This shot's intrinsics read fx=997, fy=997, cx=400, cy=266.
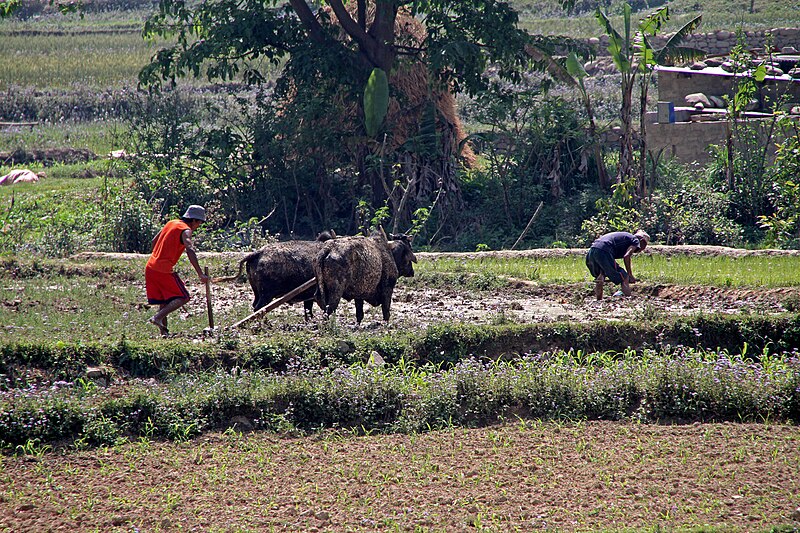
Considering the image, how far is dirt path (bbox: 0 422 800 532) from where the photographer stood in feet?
21.0

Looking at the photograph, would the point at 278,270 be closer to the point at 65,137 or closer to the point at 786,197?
the point at 786,197

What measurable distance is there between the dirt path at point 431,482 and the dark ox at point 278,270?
3438mm

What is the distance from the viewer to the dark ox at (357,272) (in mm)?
11023

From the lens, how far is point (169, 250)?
10477 mm

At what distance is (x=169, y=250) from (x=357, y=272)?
6.98 feet

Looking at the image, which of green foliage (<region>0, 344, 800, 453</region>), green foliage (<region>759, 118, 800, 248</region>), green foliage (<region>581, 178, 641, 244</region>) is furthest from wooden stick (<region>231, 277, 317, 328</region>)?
green foliage (<region>759, 118, 800, 248</region>)

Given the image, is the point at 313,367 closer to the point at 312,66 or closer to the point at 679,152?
the point at 312,66

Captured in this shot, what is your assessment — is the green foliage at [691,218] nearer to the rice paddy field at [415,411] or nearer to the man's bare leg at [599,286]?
the rice paddy field at [415,411]

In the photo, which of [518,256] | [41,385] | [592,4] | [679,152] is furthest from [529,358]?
[592,4]

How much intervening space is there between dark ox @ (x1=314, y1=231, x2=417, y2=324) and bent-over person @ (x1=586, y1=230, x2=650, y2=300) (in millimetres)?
2504

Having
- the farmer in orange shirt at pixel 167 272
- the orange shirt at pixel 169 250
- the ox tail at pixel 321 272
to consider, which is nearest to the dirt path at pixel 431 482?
the farmer in orange shirt at pixel 167 272

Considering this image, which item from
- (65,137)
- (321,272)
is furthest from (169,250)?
(65,137)

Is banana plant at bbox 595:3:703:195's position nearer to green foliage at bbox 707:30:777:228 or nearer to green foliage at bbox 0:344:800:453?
green foliage at bbox 707:30:777:228

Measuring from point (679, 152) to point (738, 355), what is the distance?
11.2 m
